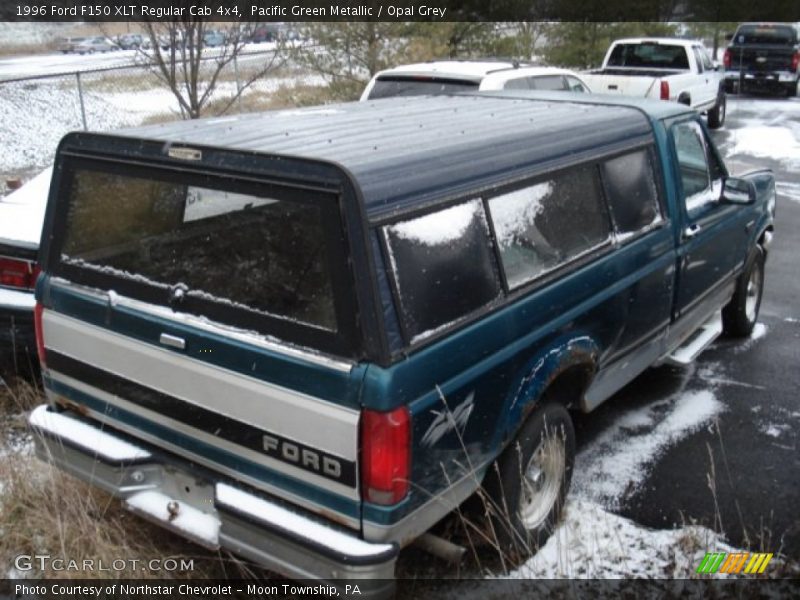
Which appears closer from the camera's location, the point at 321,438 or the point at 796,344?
the point at 321,438

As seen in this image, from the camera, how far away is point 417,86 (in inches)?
349

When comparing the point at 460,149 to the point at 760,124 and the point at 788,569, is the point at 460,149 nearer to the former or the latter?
the point at 788,569

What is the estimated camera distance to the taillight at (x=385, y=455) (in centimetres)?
272

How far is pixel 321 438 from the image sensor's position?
282 centimetres

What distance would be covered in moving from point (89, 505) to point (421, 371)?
1886 millimetres

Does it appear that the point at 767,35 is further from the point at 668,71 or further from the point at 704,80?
the point at 668,71

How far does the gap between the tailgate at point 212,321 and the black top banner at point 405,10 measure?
660cm

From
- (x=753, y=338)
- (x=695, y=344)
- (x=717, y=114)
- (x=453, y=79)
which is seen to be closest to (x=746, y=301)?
(x=753, y=338)

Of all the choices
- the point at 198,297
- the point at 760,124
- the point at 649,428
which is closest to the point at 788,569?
the point at 649,428

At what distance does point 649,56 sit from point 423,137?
14.1 meters

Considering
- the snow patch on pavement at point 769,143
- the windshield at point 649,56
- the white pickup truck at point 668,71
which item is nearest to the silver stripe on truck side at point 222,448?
the white pickup truck at point 668,71

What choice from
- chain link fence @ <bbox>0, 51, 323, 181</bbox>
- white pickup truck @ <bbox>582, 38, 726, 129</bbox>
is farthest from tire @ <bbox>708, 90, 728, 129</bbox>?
chain link fence @ <bbox>0, 51, 323, 181</bbox>

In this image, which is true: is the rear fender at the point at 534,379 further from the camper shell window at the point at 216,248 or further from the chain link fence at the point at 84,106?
the chain link fence at the point at 84,106

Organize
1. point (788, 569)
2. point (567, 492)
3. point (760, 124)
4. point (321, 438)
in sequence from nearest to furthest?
1. point (321, 438)
2. point (788, 569)
3. point (567, 492)
4. point (760, 124)
